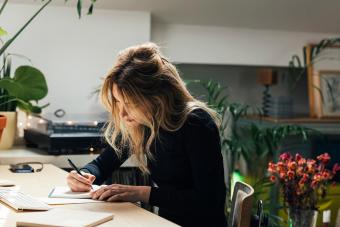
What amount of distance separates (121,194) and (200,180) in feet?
0.99

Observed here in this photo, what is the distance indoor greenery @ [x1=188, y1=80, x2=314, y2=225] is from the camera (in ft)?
12.0

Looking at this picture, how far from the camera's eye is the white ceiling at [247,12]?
12.2 feet

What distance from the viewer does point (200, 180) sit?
2.07m

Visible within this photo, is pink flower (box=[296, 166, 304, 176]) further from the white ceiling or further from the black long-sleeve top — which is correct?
the white ceiling

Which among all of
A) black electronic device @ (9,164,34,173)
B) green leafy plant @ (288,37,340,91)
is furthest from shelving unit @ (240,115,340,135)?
black electronic device @ (9,164,34,173)

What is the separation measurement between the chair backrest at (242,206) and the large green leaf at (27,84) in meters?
1.46

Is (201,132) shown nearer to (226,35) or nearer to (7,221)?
(7,221)

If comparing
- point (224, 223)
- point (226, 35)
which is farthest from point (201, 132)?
point (226, 35)

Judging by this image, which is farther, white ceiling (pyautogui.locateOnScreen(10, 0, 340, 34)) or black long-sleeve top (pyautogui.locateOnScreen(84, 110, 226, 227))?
white ceiling (pyautogui.locateOnScreen(10, 0, 340, 34))

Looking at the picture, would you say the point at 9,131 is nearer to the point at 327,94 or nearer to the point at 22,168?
the point at 22,168

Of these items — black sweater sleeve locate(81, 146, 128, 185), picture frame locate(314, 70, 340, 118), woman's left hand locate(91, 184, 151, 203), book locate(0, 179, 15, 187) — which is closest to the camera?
woman's left hand locate(91, 184, 151, 203)

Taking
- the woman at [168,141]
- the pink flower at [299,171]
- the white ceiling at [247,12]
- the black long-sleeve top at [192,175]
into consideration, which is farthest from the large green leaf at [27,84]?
the pink flower at [299,171]

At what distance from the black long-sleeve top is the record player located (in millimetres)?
899

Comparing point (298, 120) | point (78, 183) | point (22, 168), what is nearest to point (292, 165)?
point (298, 120)
